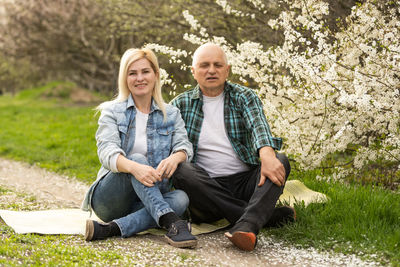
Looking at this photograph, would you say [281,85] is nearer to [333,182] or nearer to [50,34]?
[333,182]

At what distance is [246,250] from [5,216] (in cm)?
188

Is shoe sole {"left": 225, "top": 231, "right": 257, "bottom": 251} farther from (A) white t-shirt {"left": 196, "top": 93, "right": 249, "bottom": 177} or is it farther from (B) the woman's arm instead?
(B) the woman's arm

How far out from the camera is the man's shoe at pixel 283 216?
3.47m

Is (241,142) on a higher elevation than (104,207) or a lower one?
higher

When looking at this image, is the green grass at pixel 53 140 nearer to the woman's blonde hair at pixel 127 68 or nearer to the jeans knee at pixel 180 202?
the woman's blonde hair at pixel 127 68

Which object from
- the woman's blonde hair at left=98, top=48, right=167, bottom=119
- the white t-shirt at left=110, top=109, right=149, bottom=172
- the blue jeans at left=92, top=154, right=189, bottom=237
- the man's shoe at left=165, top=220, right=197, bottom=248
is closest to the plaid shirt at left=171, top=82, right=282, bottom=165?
the woman's blonde hair at left=98, top=48, right=167, bottom=119

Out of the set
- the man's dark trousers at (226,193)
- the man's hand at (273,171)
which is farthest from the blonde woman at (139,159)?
the man's hand at (273,171)

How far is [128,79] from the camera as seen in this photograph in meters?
3.57

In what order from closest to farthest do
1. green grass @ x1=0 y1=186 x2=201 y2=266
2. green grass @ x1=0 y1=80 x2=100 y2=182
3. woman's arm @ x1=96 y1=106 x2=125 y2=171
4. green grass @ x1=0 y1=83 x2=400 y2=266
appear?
green grass @ x1=0 y1=186 x2=201 y2=266, green grass @ x1=0 y1=83 x2=400 y2=266, woman's arm @ x1=96 y1=106 x2=125 y2=171, green grass @ x1=0 y1=80 x2=100 y2=182

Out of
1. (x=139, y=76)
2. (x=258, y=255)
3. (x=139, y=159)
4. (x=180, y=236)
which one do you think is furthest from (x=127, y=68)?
(x=258, y=255)

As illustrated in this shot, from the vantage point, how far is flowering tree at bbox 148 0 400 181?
3691mm

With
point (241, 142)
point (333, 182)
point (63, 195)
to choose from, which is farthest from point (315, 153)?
point (63, 195)

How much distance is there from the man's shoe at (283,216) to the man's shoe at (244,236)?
505 millimetres

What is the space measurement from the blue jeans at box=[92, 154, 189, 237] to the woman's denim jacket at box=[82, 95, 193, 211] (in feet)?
0.38
